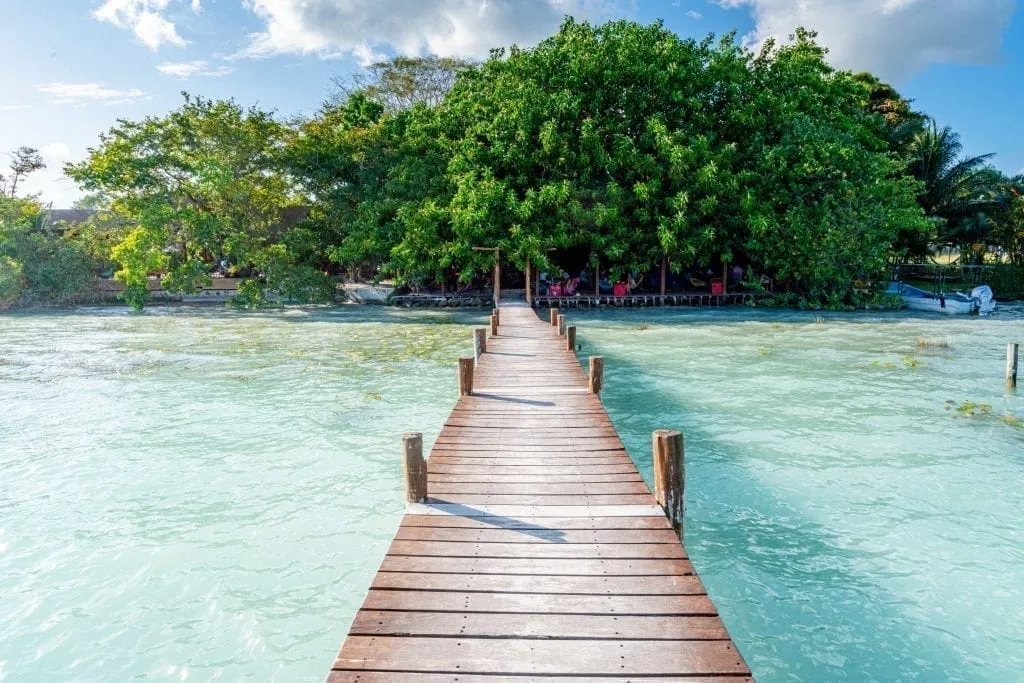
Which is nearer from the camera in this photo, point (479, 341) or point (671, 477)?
point (671, 477)

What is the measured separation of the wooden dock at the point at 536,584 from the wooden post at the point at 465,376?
245cm

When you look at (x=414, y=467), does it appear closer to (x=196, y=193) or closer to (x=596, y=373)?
(x=596, y=373)

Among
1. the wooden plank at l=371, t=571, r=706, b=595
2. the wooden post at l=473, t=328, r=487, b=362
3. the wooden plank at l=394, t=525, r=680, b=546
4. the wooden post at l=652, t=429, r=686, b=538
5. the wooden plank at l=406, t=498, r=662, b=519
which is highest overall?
the wooden post at l=473, t=328, r=487, b=362

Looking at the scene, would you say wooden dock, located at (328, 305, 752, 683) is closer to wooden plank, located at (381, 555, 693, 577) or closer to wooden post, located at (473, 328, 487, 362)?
wooden plank, located at (381, 555, 693, 577)

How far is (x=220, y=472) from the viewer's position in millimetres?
8992

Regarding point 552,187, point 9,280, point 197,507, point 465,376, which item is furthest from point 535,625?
point 9,280

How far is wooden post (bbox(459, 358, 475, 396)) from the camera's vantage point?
986 cm

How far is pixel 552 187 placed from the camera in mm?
26953

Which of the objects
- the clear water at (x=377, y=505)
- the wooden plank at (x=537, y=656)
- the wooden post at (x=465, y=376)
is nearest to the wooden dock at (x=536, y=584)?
the wooden plank at (x=537, y=656)

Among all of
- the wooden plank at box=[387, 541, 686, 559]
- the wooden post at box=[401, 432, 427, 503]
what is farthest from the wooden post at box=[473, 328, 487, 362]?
the wooden plank at box=[387, 541, 686, 559]

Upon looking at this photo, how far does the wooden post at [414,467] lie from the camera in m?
5.49

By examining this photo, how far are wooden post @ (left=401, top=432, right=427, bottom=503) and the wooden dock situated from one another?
35 mm

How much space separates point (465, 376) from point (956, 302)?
25861 millimetres

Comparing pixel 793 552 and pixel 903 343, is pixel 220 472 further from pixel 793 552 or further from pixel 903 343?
pixel 903 343
